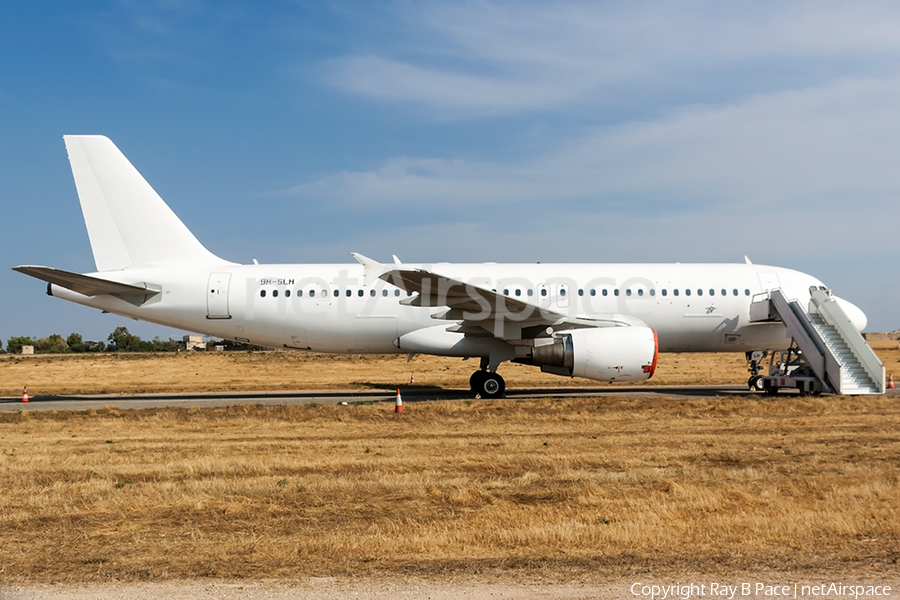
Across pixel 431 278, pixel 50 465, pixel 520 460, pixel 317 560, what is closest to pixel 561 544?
pixel 317 560

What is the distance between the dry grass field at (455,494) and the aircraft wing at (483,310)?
329 centimetres

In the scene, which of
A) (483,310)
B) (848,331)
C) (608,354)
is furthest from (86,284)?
(848,331)

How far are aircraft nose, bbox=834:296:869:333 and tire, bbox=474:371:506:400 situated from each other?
34.2 ft

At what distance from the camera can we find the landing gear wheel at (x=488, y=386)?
65.5ft

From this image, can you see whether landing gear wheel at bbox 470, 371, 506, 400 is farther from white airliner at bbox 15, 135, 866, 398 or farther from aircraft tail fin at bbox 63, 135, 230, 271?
aircraft tail fin at bbox 63, 135, 230, 271

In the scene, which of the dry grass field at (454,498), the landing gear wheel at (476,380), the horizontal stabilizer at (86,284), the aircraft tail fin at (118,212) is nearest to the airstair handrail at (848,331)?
the dry grass field at (454,498)

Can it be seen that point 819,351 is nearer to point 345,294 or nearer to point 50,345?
point 345,294

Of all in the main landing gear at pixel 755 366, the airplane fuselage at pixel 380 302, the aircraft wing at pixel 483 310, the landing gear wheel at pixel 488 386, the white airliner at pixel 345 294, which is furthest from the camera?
the main landing gear at pixel 755 366

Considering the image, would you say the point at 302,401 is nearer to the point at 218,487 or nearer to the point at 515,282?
Result: the point at 515,282

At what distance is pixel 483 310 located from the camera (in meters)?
19.2

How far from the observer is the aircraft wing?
60.2 ft

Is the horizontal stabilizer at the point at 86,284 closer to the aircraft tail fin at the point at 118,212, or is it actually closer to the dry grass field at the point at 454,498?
the aircraft tail fin at the point at 118,212

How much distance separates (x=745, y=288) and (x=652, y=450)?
11748mm

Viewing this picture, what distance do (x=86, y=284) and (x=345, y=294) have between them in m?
6.98
